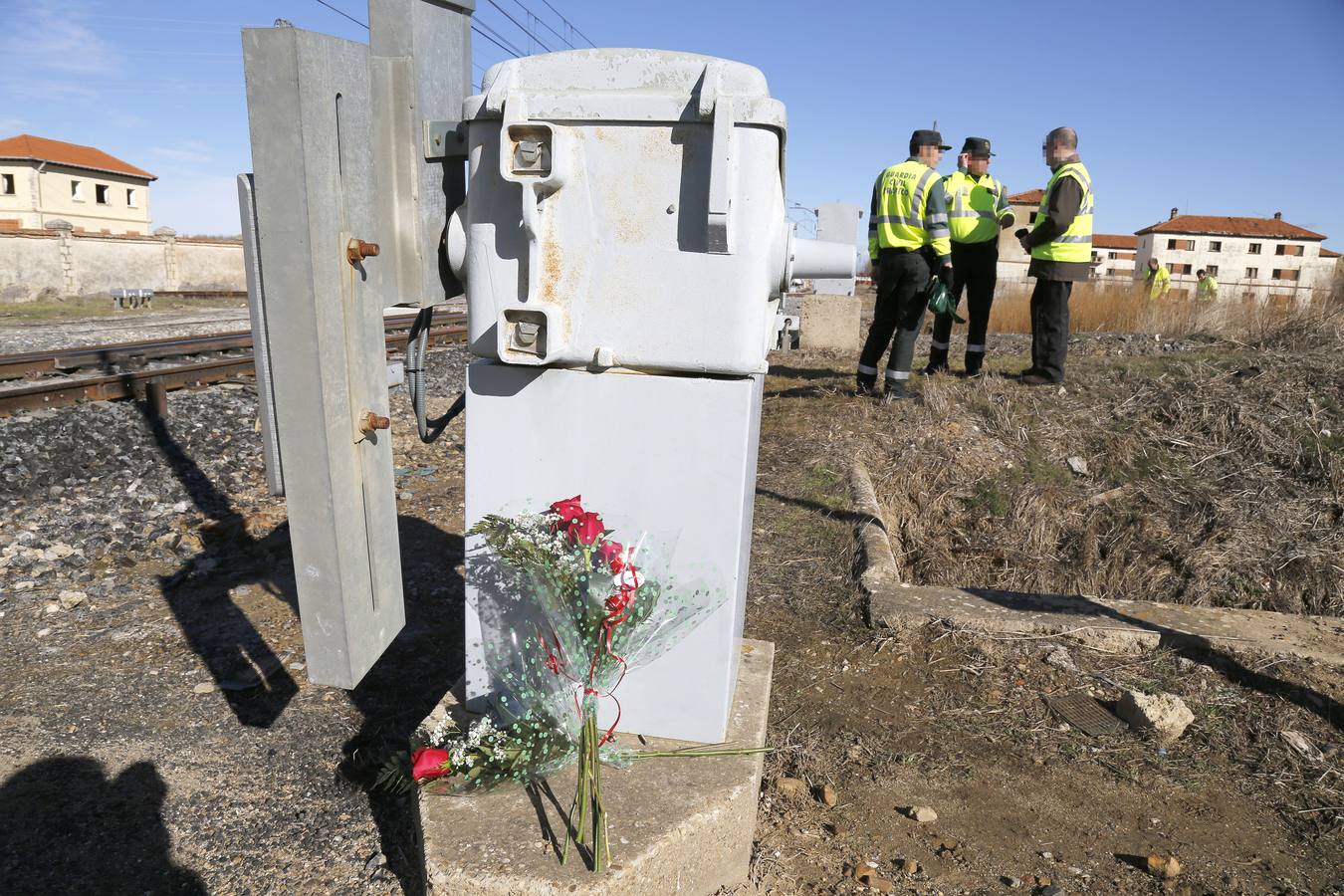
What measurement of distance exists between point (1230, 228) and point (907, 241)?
70.1 meters

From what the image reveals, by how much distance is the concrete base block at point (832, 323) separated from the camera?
429 inches

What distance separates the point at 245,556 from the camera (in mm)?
4680

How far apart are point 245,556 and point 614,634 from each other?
133 inches

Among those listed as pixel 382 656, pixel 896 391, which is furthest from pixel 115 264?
pixel 382 656

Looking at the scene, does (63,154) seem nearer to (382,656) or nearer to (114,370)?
(114,370)

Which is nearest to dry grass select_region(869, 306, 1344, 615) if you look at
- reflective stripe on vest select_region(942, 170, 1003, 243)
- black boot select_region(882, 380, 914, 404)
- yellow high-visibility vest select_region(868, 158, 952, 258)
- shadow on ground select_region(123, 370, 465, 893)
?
black boot select_region(882, 380, 914, 404)

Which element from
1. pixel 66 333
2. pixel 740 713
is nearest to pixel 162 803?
pixel 740 713

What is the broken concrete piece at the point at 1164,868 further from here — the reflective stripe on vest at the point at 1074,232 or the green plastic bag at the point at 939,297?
the reflective stripe on vest at the point at 1074,232

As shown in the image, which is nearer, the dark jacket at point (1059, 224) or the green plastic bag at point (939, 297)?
the dark jacket at point (1059, 224)

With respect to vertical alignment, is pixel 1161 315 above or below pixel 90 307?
above

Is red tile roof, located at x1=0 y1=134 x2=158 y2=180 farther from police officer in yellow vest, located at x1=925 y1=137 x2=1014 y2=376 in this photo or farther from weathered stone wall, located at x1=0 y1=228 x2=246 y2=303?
police officer in yellow vest, located at x1=925 y1=137 x2=1014 y2=376

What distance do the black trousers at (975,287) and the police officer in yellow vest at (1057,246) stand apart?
1.39 ft

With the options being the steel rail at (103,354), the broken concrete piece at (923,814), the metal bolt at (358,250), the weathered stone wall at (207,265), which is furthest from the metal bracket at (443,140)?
the weathered stone wall at (207,265)

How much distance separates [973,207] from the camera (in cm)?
793
